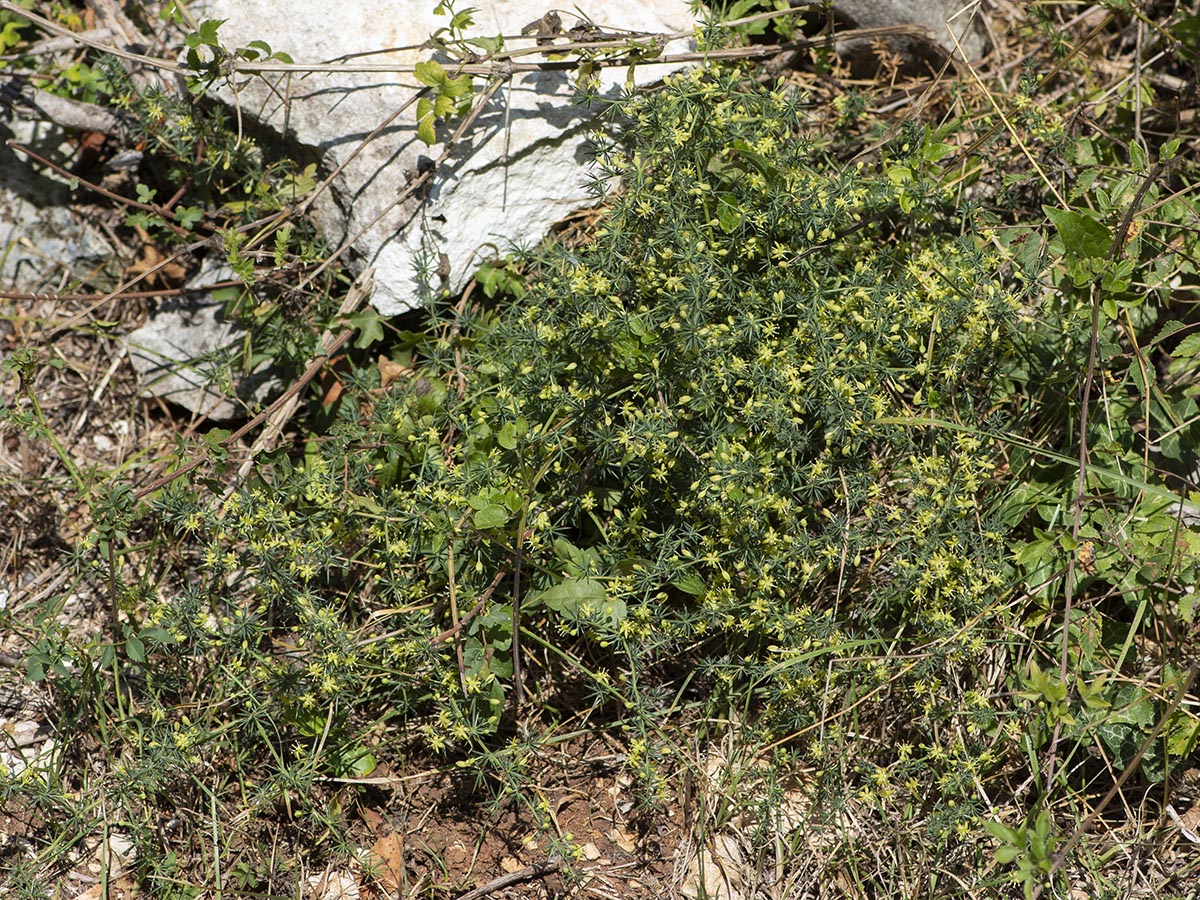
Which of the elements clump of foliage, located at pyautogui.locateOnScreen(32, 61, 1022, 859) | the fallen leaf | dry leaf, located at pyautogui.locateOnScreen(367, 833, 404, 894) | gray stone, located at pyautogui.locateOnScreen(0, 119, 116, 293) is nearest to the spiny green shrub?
clump of foliage, located at pyautogui.locateOnScreen(32, 61, 1022, 859)

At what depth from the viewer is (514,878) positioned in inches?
125

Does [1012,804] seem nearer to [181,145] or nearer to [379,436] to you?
[379,436]

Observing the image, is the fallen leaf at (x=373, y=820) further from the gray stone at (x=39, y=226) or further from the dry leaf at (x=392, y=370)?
the gray stone at (x=39, y=226)

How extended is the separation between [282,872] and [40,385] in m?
2.36

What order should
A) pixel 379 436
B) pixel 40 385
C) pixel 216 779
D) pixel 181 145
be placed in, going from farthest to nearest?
pixel 40 385
pixel 181 145
pixel 379 436
pixel 216 779

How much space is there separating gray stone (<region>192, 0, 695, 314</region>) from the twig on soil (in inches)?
82.6

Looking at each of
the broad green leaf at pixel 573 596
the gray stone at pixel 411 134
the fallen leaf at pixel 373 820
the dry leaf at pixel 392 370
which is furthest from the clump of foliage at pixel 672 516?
the gray stone at pixel 411 134

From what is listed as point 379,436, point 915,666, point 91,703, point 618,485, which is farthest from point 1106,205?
point 91,703

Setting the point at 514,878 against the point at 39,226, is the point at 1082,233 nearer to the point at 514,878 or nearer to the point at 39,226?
the point at 514,878

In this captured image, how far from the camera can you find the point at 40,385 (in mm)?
4227

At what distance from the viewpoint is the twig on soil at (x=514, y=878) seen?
3146 millimetres

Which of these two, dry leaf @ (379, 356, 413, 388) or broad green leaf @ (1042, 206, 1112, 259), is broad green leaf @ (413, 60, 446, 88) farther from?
broad green leaf @ (1042, 206, 1112, 259)

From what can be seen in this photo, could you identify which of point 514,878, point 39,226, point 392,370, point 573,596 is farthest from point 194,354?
point 514,878

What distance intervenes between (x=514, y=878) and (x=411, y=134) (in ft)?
9.13
